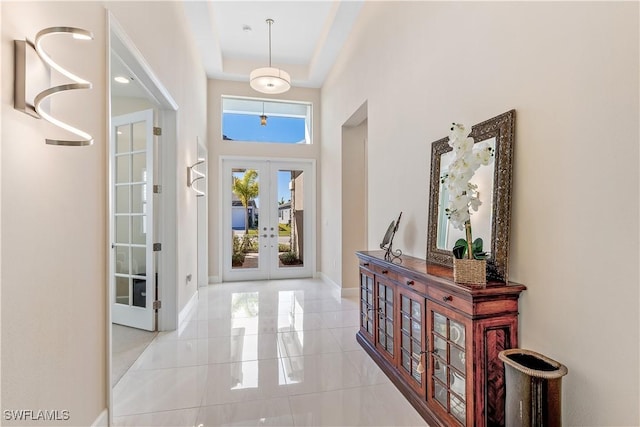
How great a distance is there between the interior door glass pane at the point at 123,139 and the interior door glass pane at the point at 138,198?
51cm

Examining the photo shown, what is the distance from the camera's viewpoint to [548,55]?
1.58 meters

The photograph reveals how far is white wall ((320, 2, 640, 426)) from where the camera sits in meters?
1.25

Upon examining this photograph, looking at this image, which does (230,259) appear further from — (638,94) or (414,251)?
(638,94)

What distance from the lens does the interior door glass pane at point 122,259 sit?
12.4 feet

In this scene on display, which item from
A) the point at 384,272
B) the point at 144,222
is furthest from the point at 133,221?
the point at 384,272

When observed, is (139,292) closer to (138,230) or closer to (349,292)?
(138,230)

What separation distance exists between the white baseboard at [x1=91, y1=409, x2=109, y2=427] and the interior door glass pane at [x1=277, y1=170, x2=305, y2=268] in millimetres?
4495

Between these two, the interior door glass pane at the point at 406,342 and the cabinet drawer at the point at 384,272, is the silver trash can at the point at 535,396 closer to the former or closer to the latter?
the interior door glass pane at the point at 406,342

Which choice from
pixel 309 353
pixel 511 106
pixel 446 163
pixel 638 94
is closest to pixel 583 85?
pixel 638 94

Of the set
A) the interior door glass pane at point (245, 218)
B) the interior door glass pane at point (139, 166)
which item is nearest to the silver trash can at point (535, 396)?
the interior door glass pane at point (139, 166)

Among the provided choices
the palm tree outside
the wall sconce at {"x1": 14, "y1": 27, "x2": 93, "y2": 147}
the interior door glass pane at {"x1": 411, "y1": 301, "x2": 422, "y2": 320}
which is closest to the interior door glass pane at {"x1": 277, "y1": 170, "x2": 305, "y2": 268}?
the palm tree outside

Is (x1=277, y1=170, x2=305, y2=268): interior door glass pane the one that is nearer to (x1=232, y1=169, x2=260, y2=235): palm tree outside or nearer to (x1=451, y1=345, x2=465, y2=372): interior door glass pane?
(x1=232, y1=169, x2=260, y2=235): palm tree outside

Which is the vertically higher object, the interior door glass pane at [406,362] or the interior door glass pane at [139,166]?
the interior door glass pane at [139,166]

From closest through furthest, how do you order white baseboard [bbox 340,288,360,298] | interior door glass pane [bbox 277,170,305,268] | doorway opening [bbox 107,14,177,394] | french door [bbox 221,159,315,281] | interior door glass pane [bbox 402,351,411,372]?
1. interior door glass pane [bbox 402,351,411,372]
2. doorway opening [bbox 107,14,177,394]
3. white baseboard [bbox 340,288,360,298]
4. french door [bbox 221,159,315,281]
5. interior door glass pane [bbox 277,170,305,268]
